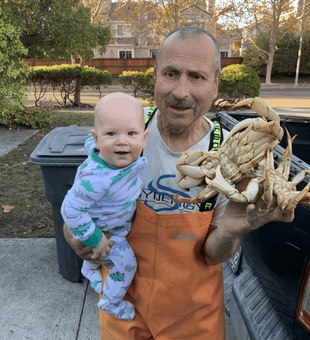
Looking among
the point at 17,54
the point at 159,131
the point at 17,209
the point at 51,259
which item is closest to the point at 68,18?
the point at 17,54

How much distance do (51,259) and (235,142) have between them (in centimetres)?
281

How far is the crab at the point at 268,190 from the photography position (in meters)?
1.00

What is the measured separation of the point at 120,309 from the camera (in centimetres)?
146

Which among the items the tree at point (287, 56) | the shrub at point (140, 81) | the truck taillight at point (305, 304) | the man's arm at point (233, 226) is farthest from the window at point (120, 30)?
the truck taillight at point (305, 304)

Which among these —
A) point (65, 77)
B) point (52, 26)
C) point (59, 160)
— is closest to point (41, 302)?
point (59, 160)

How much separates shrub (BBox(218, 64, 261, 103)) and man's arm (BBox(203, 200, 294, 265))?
1253cm

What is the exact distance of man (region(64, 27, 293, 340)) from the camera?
1.34 m

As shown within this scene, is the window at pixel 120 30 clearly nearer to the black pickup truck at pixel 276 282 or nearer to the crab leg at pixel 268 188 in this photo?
the black pickup truck at pixel 276 282

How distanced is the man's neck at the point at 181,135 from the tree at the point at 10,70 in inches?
286

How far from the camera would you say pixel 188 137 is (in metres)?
1.51

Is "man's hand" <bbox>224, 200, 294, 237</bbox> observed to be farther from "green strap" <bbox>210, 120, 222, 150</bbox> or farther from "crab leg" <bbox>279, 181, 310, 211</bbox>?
"green strap" <bbox>210, 120, 222, 150</bbox>

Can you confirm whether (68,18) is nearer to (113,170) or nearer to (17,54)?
(17,54)

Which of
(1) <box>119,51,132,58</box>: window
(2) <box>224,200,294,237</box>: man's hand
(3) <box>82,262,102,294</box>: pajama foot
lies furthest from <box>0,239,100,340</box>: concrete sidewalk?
(1) <box>119,51,132,58</box>: window

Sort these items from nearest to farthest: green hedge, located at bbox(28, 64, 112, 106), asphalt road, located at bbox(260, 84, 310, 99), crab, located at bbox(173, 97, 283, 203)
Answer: crab, located at bbox(173, 97, 283, 203)
green hedge, located at bbox(28, 64, 112, 106)
asphalt road, located at bbox(260, 84, 310, 99)
